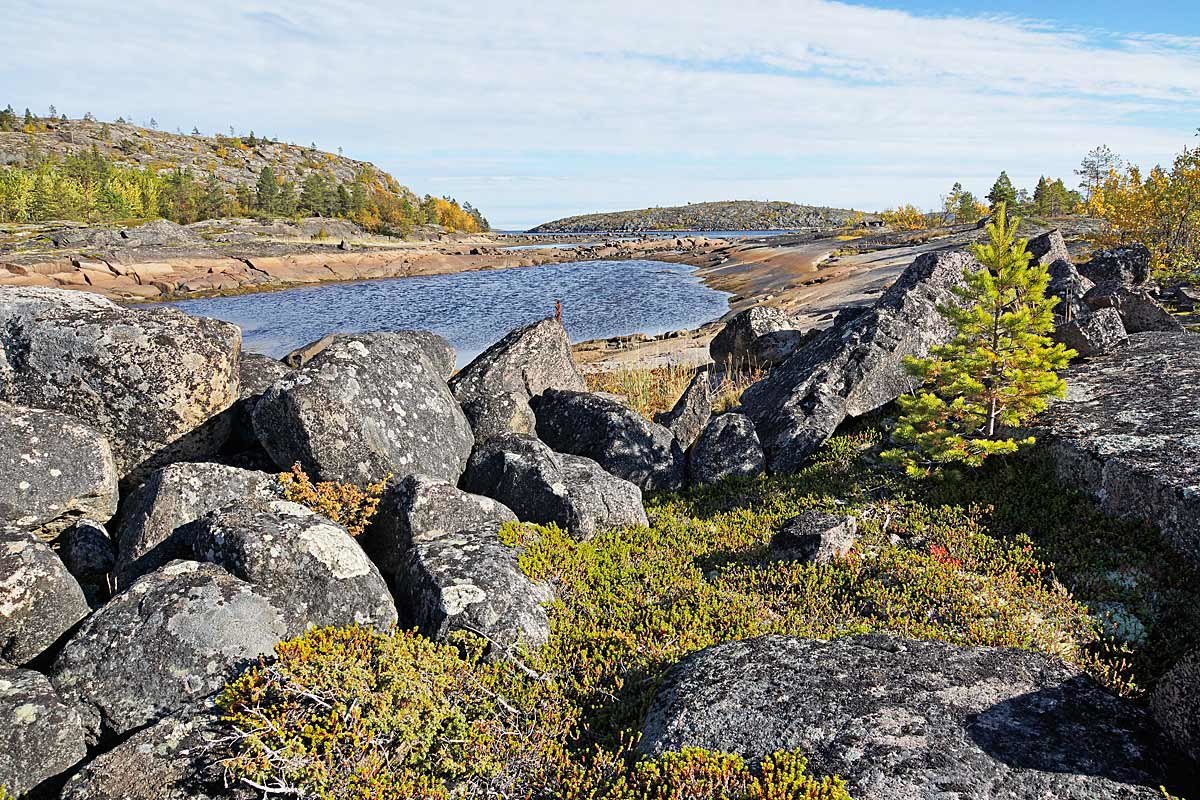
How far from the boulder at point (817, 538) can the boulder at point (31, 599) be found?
9031 millimetres

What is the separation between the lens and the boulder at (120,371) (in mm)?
9734

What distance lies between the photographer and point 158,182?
12506cm

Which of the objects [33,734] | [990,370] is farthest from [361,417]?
[990,370]

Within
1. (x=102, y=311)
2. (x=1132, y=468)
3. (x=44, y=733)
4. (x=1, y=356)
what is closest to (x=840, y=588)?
(x=1132, y=468)

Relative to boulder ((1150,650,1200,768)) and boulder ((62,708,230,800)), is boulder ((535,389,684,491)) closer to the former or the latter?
boulder ((1150,650,1200,768))

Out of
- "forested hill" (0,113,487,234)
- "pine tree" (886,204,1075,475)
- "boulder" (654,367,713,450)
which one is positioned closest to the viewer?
"pine tree" (886,204,1075,475)

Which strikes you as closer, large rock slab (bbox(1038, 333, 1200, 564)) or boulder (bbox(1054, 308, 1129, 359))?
large rock slab (bbox(1038, 333, 1200, 564))

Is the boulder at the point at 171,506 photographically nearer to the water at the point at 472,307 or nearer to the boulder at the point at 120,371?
the boulder at the point at 120,371

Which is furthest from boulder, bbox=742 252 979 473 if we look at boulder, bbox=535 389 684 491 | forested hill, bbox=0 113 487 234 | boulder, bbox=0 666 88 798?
forested hill, bbox=0 113 487 234

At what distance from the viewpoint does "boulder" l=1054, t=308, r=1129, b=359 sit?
14.9 meters

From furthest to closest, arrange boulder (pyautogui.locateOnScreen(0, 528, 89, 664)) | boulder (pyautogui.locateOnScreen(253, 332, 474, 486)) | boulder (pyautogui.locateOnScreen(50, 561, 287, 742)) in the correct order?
boulder (pyautogui.locateOnScreen(253, 332, 474, 486)), boulder (pyautogui.locateOnScreen(0, 528, 89, 664)), boulder (pyautogui.locateOnScreen(50, 561, 287, 742))

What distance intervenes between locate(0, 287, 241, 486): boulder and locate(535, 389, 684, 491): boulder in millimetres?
6440

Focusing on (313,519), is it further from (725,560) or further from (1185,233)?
(1185,233)

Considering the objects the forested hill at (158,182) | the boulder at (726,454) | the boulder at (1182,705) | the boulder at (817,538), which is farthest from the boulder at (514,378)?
the forested hill at (158,182)
